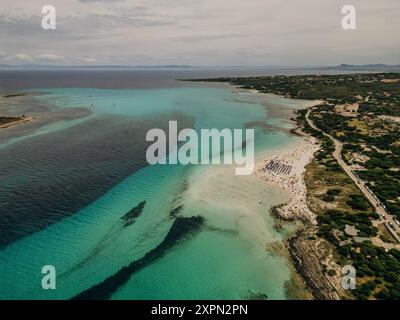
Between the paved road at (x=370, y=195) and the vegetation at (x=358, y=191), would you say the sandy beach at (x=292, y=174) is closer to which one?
the vegetation at (x=358, y=191)

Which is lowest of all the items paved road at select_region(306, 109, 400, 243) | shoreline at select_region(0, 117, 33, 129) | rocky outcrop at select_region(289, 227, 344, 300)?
rocky outcrop at select_region(289, 227, 344, 300)

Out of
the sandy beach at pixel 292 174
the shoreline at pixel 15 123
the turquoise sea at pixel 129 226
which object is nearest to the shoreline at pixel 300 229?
the sandy beach at pixel 292 174

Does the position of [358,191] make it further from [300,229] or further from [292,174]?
[300,229]

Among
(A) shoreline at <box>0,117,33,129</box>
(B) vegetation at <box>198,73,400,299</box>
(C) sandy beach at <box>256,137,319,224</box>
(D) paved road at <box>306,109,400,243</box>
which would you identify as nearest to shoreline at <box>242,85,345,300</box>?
(C) sandy beach at <box>256,137,319,224</box>

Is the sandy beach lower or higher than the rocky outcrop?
higher

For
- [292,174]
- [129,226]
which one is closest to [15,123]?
[129,226]

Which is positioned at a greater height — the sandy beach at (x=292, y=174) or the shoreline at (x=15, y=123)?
the shoreline at (x=15, y=123)

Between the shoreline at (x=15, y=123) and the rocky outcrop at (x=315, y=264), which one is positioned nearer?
the rocky outcrop at (x=315, y=264)

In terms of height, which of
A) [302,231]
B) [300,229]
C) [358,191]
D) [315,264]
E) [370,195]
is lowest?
[315,264]

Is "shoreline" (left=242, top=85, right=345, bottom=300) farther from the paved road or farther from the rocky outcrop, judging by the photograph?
the paved road
